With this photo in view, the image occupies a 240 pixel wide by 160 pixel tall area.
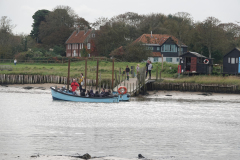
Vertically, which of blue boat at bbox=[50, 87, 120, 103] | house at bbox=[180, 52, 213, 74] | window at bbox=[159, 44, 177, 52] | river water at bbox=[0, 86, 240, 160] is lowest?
river water at bbox=[0, 86, 240, 160]

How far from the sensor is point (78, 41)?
4259 inches

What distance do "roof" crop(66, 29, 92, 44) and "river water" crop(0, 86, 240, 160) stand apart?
6230 centimetres

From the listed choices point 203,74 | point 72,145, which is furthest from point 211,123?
point 203,74

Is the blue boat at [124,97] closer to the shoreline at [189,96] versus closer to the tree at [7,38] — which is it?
the shoreline at [189,96]

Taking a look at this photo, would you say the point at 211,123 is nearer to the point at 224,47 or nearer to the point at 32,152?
the point at 32,152

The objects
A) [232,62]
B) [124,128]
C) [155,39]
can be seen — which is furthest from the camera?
[155,39]

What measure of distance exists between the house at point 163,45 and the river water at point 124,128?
48059 millimetres

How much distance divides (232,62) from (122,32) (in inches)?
1212

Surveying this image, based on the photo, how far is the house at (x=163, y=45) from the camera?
9412cm

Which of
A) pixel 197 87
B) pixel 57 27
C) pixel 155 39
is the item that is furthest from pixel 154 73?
pixel 57 27

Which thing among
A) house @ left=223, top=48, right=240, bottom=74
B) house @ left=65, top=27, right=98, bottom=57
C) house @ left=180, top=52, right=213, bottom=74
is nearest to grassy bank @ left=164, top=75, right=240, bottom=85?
house @ left=180, top=52, right=213, bottom=74

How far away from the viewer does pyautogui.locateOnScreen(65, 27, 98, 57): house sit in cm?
10681

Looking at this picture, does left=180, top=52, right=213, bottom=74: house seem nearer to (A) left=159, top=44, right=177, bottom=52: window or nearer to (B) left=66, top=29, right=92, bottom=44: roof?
(A) left=159, top=44, right=177, bottom=52: window

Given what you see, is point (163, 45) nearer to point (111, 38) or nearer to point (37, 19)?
point (111, 38)
